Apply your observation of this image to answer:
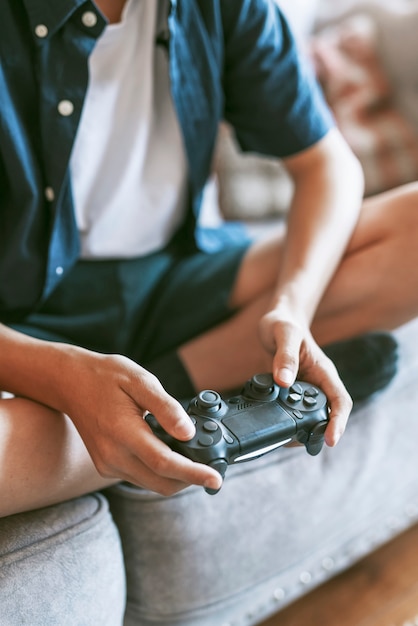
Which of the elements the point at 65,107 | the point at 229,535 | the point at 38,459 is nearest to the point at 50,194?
the point at 65,107

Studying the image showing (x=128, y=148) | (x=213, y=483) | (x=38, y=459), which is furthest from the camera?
(x=128, y=148)

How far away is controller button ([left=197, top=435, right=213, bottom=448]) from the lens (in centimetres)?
47

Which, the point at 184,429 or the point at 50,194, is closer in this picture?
the point at 184,429

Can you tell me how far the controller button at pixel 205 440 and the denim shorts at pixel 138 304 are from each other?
0.92 feet

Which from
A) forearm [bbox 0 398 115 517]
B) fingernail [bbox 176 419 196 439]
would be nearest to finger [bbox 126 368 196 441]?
fingernail [bbox 176 419 196 439]

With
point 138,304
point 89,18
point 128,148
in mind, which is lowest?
point 138,304

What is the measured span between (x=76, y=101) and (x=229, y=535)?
432mm

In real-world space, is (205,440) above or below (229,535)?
above

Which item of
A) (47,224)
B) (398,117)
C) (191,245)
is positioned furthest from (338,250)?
(398,117)

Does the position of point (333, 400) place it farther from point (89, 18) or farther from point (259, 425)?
point (89, 18)

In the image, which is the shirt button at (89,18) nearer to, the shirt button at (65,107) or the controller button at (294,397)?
the shirt button at (65,107)

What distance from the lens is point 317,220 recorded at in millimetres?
722

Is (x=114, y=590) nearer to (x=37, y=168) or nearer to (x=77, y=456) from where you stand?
(x=77, y=456)

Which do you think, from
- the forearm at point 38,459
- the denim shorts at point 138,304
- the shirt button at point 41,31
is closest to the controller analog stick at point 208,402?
the forearm at point 38,459
